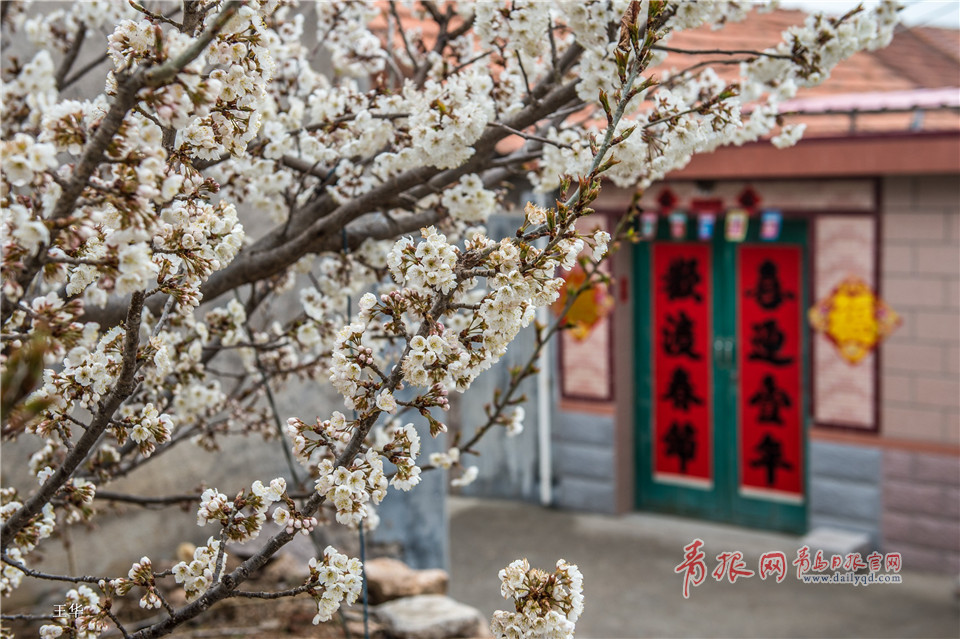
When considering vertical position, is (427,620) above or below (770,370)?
below

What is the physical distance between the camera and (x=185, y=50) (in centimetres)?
179

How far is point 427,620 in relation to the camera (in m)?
5.12

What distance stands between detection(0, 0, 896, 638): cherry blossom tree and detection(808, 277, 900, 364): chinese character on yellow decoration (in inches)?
178

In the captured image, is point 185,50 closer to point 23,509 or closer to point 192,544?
point 23,509

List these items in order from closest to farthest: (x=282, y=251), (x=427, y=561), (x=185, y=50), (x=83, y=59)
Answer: (x=185, y=50) → (x=282, y=251) → (x=83, y=59) → (x=427, y=561)

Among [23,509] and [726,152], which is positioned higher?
[726,152]

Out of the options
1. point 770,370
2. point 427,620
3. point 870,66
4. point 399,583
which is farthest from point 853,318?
point 427,620

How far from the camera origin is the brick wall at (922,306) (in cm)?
741

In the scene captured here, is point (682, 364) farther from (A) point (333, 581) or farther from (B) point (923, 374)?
(A) point (333, 581)

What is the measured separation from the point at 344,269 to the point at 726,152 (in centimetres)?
497

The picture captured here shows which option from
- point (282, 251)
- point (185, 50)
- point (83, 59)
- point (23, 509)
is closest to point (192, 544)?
point (83, 59)

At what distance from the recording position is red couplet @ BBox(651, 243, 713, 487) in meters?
8.92

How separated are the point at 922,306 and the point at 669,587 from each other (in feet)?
9.00

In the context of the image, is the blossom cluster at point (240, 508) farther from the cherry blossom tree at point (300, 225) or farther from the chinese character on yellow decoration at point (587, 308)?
the chinese character on yellow decoration at point (587, 308)
